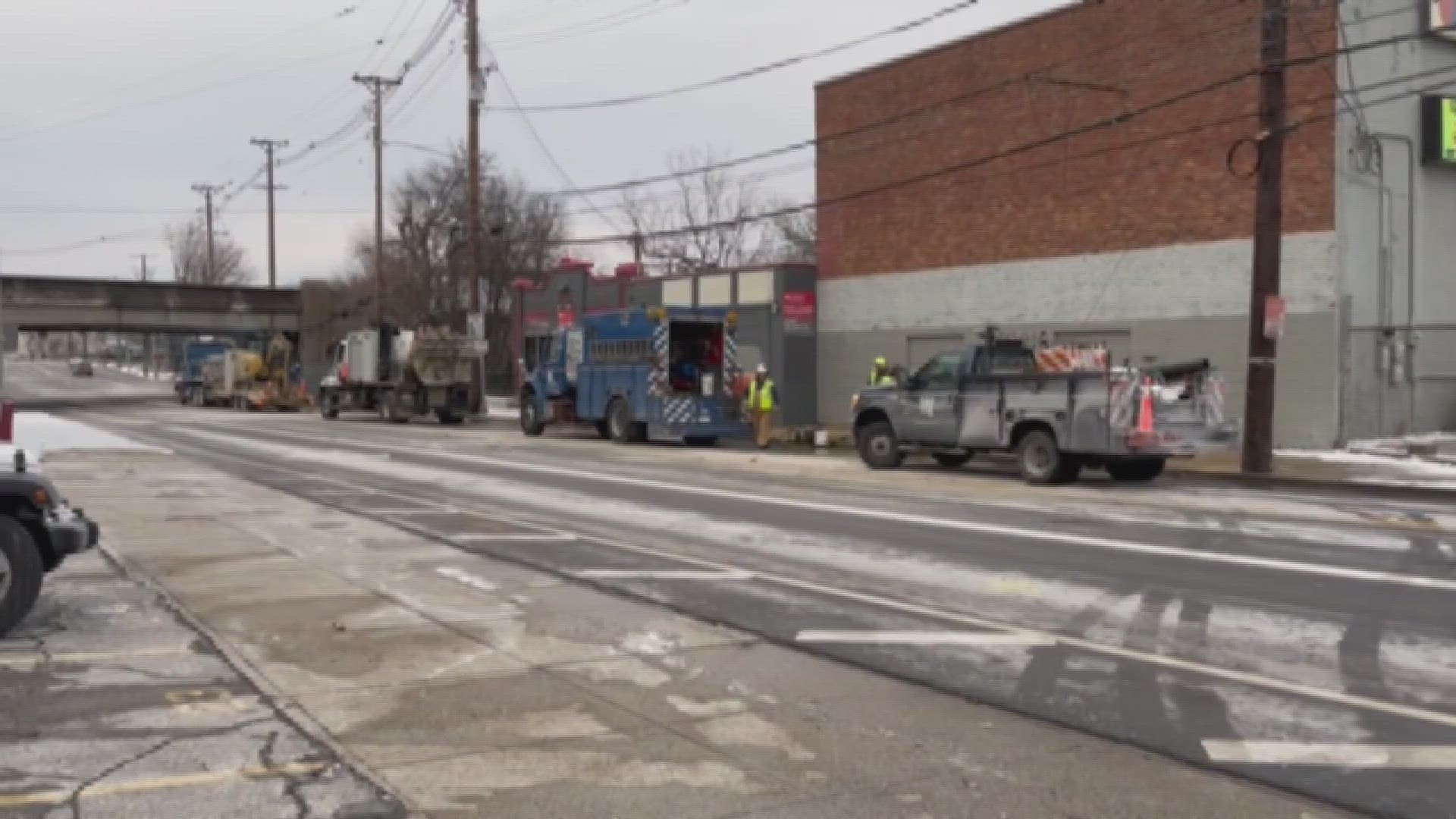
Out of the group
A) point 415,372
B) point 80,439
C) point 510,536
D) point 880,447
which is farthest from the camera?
point 415,372

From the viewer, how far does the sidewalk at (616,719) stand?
15.6ft

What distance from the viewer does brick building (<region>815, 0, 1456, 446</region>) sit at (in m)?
22.3

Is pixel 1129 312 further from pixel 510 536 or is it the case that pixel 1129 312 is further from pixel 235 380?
pixel 235 380

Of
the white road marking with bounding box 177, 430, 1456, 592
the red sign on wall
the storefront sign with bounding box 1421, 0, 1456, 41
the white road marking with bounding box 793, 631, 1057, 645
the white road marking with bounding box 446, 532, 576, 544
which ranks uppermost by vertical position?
the storefront sign with bounding box 1421, 0, 1456, 41

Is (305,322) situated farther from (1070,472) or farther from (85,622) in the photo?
(85,622)

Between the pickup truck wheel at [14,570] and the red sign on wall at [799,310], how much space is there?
27.6 metres

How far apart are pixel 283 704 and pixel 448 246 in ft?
202

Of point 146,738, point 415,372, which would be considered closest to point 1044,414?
point 146,738

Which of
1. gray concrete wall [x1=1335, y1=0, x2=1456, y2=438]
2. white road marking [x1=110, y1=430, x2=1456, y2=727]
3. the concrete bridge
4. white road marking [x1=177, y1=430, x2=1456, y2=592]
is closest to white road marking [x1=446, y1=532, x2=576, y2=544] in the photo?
white road marking [x1=110, y1=430, x2=1456, y2=727]

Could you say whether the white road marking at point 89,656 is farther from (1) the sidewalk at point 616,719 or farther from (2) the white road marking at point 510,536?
(2) the white road marking at point 510,536

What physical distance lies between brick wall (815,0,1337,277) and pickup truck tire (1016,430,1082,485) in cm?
840

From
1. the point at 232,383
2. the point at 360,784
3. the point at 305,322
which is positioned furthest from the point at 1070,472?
the point at 305,322

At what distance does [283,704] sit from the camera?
6039mm

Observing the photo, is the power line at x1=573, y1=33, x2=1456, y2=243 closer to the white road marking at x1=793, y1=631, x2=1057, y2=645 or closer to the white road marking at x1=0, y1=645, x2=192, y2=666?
the white road marking at x1=793, y1=631, x2=1057, y2=645
